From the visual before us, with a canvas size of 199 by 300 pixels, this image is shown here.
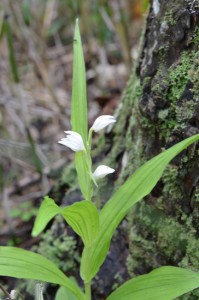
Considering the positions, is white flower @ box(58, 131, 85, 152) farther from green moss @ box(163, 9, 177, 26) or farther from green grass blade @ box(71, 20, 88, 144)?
green moss @ box(163, 9, 177, 26)

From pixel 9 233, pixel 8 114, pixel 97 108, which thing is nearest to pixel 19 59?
pixel 8 114

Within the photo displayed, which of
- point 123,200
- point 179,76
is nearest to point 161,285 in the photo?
point 123,200

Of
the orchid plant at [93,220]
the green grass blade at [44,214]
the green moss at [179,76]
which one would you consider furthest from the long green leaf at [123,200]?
A: the green moss at [179,76]

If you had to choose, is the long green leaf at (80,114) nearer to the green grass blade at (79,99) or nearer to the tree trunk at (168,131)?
the green grass blade at (79,99)

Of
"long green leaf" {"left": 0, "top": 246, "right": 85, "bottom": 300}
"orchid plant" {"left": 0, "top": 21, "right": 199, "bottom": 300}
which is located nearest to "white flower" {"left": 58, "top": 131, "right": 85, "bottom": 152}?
"orchid plant" {"left": 0, "top": 21, "right": 199, "bottom": 300}

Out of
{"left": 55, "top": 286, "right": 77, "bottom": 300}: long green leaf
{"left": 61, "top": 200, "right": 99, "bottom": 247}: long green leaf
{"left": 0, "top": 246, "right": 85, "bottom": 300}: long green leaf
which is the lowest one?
{"left": 55, "top": 286, "right": 77, "bottom": 300}: long green leaf

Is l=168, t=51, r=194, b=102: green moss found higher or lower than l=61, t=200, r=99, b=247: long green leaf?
higher

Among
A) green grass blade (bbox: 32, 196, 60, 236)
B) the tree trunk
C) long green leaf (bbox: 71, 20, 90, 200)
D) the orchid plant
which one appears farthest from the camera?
the tree trunk
